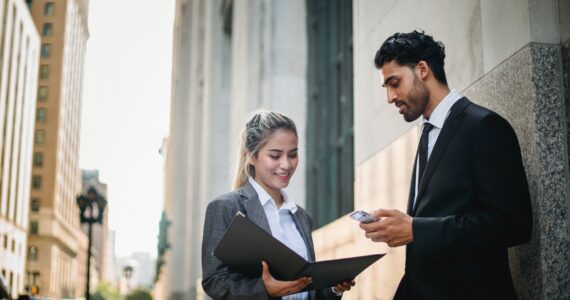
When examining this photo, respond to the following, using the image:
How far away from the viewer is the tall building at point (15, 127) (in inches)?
3066

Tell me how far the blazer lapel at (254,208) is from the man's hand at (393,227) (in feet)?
3.03

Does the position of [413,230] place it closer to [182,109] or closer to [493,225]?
[493,225]

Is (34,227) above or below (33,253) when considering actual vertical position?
above

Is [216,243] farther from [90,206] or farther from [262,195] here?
[90,206]

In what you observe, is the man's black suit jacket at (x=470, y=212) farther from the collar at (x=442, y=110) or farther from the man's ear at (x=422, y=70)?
the man's ear at (x=422, y=70)

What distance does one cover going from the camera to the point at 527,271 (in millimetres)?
3785

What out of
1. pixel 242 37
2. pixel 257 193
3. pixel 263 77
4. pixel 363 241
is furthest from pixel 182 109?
pixel 257 193

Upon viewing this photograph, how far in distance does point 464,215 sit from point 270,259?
1.01m

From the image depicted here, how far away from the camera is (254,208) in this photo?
411cm

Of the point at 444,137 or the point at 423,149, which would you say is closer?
the point at 444,137

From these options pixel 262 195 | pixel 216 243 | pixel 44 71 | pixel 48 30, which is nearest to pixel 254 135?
pixel 262 195

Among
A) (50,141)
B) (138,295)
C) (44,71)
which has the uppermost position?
(44,71)

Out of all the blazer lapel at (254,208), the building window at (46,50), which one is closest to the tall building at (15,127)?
the building window at (46,50)

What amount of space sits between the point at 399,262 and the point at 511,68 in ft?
7.56
